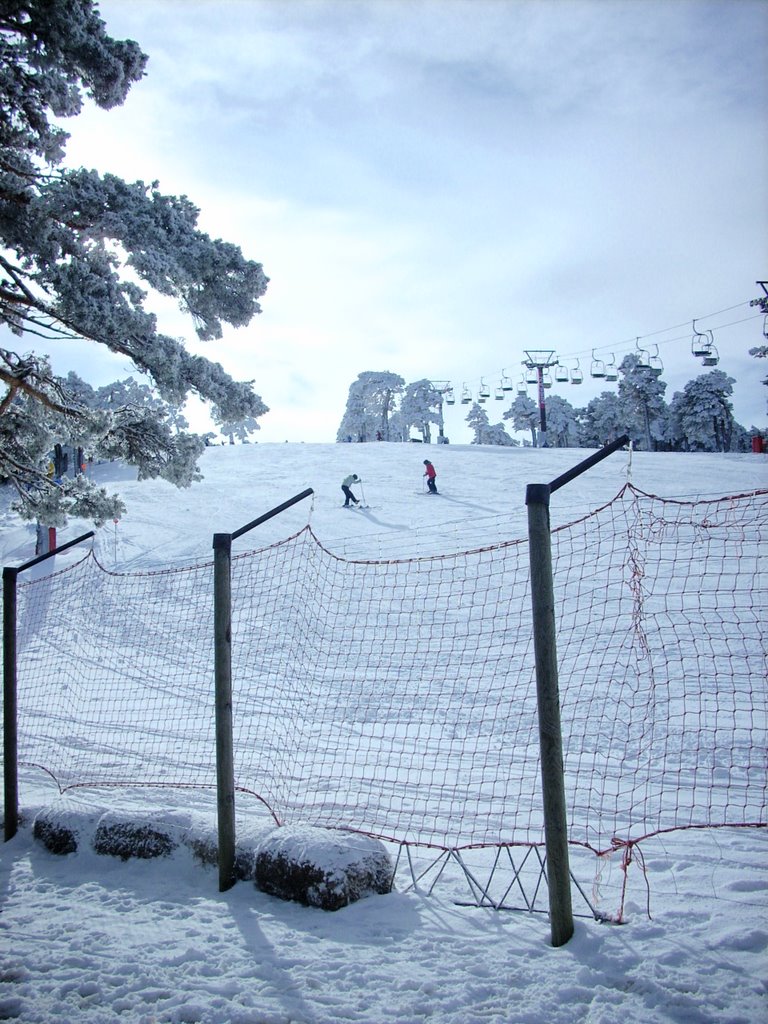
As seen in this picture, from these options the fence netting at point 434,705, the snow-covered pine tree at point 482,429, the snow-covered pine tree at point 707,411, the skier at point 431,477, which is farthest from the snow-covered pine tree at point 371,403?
the fence netting at point 434,705

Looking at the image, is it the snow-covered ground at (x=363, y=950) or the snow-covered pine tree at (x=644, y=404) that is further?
the snow-covered pine tree at (x=644, y=404)

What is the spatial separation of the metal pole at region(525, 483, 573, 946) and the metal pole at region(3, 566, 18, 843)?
4407 millimetres

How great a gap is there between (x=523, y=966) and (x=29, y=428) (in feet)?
35.0

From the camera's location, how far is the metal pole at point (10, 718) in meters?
5.25

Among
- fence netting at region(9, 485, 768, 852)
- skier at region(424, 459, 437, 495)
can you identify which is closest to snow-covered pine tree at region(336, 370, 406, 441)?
skier at region(424, 459, 437, 495)

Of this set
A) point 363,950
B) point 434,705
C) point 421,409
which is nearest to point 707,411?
point 421,409

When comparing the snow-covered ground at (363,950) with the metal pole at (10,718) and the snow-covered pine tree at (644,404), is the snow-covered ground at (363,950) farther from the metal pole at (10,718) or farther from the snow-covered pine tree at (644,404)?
the snow-covered pine tree at (644,404)

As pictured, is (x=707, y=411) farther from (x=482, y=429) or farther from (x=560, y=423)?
(x=482, y=429)

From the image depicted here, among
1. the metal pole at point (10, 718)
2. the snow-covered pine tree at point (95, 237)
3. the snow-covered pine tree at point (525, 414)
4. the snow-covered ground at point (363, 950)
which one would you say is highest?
the snow-covered pine tree at point (525, 414)

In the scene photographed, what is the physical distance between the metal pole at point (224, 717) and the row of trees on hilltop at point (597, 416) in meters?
55.2

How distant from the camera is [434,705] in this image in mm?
8359

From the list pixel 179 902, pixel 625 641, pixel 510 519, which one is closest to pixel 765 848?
pixel 179 902

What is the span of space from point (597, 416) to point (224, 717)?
76.7 meters

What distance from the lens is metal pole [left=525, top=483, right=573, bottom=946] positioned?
3.11 meters
